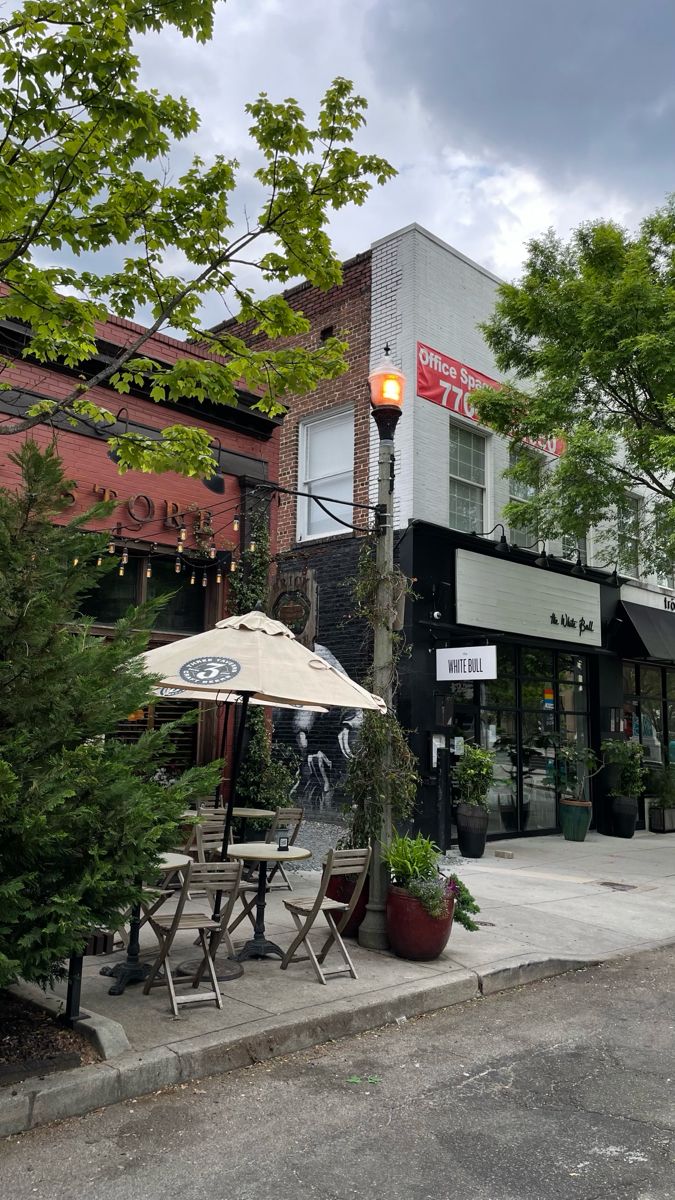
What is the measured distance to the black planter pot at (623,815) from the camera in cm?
1619

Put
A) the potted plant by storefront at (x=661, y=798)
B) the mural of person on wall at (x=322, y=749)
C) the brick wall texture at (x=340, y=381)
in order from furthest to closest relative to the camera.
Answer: the potted plant by storefront at (x=661, y=798) → the brick wall texture at (x=340, y=381) → the mural of person on wall at (x=322, y=749)

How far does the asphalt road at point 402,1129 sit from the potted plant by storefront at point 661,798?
12.5m

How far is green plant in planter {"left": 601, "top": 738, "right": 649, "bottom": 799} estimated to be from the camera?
16188 mm

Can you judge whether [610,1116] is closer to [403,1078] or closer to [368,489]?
[403,1078]

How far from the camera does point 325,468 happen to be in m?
15.4

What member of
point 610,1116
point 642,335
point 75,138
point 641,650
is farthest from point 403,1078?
point 641,650

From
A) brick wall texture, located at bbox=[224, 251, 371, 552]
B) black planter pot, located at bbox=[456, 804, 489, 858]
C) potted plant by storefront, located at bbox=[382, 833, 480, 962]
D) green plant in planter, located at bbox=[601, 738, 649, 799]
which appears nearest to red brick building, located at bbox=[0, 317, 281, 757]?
brick wall texture, located at bbox=[224, 251, 371, 552]

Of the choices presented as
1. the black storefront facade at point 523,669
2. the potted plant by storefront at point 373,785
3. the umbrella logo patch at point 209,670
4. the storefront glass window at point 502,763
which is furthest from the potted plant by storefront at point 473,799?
the umbrella logo patch at point 209,670

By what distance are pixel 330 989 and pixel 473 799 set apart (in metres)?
7.28

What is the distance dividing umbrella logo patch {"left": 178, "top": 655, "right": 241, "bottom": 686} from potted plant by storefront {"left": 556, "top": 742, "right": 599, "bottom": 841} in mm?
10525

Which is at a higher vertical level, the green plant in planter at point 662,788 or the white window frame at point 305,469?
the white window frame at point 305,469

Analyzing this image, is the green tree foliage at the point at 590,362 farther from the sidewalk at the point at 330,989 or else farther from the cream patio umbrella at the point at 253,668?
the cream patio umbrella at the point at 253,668

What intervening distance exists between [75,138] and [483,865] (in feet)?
33.0

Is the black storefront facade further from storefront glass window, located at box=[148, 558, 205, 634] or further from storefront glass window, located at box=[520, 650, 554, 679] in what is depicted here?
storefront glass window, located at box=[148, 558, 205, 634]
